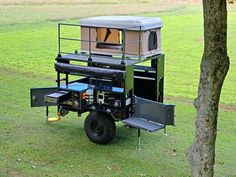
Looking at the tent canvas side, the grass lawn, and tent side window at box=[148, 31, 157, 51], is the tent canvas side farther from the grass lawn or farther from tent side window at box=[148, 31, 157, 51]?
the grass lawn

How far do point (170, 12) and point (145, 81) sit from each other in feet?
100

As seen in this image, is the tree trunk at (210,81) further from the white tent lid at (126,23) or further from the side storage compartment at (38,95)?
the side storage compartment at (38,95)

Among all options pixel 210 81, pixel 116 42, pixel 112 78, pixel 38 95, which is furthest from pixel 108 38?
pixel 210 81

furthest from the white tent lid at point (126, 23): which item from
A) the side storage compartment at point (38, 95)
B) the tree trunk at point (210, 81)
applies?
the tree trunk at point (210, 81)

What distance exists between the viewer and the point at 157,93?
441 inches

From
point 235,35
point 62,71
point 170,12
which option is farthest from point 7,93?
point 170,12

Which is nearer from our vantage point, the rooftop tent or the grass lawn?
the grass lawn

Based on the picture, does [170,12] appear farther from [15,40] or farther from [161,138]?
[161,138]

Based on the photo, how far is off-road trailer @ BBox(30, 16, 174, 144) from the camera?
988 centimetres

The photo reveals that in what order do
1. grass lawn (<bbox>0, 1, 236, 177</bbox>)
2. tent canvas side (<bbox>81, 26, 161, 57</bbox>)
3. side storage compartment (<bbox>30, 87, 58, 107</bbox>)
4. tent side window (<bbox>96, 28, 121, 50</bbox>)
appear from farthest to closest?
side storage compartment (<bbox>30, 87, 58, 107</bbox>)
tent side window (<bbox>96, 28, 121, 50</bbox>)
tent canvas side (<bbox>81, 26, 161, 57</bbox>)
grass lawn (<bbox>0, 1, 236, 177</bbox>)

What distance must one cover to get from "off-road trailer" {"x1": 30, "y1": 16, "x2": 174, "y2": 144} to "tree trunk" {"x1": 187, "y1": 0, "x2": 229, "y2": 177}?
3.20 meters

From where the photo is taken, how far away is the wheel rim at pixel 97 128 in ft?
33.4

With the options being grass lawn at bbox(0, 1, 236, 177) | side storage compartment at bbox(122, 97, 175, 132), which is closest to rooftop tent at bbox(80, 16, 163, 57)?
side storage compartment at bbox(122, 97, 175, 132)

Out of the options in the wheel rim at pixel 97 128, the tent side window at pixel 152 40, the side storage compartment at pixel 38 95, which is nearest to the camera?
the wheel rim at pixel 97 128
